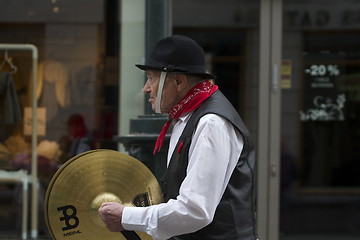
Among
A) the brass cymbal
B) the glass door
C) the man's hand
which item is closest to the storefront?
the glass door

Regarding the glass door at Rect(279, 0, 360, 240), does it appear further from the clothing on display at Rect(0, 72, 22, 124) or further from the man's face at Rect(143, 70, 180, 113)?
the man's face at Rect(143, 70, 180, 113)

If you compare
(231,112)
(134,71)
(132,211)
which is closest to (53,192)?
(132,211)

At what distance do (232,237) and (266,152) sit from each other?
428 centimetres

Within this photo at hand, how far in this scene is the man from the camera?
7.03 ft

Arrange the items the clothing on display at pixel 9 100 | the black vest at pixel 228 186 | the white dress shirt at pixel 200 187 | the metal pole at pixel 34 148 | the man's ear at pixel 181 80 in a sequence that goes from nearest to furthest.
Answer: the white dress shirt at pixel 200 187 < the black vest at pixel 228 186 < the man's ear at pixel 181 80 < the clothing on display at pixel 9 100 < the metal pole at pixel 34 148

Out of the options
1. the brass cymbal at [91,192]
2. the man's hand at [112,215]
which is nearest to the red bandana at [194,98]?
the brass cymbal at [91,192]

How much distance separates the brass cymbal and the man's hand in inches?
3.7

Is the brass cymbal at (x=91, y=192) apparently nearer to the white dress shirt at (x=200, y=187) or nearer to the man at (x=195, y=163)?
the man at (x=195, y=163)

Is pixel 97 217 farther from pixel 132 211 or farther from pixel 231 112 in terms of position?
pixel 231 112

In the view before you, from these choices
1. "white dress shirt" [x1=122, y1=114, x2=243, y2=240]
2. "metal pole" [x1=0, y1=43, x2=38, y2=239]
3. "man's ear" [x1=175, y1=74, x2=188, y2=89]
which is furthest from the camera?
"metal pole" [x1=0, y1=43, x2=38, y2=239]

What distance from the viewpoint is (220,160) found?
2148 millimetres

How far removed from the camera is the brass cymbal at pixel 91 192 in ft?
7.88

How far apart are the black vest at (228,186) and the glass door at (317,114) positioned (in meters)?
4.31

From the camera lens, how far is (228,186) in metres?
2.25
